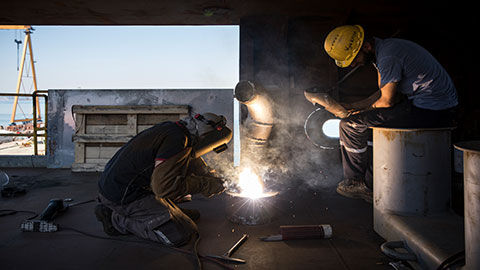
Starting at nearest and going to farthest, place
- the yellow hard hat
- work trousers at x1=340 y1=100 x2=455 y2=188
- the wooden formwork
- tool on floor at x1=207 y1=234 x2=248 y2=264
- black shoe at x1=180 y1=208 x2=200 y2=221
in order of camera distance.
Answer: tool on floor at x1=207 y1=234 x2=248 y2=264 → work trousers at x1=340 y1=100 x2=455 y2=188 → black shoe at x1=180 y1=208 x2=200 y2=221 → the yellow hard hat → the wooden formwork

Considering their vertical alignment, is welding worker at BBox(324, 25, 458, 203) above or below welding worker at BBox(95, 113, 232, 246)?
above

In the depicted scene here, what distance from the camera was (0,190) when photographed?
4930 millimetres

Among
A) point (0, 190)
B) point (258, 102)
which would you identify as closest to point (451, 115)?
point (258, 102)

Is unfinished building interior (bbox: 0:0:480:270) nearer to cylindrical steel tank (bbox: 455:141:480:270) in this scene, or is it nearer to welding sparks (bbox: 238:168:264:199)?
cylindrical steel tank (bbox: 455:141:480:270)

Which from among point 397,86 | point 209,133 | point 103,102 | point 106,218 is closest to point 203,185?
point 209,133

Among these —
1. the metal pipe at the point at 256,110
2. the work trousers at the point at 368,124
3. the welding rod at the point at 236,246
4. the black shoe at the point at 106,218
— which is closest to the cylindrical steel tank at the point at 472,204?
the work trousers at the point at 368,124

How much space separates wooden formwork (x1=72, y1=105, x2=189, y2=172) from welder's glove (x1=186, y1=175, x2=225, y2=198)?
344cm

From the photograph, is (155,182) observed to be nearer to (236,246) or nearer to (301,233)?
(236,246)

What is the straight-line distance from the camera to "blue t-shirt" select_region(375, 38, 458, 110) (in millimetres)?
3161

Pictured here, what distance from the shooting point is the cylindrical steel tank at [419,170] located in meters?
2.74

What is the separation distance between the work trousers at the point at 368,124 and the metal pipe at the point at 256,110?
3.66 ft

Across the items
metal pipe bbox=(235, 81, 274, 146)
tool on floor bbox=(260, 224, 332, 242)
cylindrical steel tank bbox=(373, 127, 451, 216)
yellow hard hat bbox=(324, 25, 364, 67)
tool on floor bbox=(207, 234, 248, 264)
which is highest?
yellow hard hat bbox=(324, 25, 364, 67)

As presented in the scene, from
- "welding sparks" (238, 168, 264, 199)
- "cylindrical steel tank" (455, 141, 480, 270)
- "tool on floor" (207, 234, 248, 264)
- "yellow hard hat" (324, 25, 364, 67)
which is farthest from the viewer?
"yellow hard hat" (324, 25, 364, 67)

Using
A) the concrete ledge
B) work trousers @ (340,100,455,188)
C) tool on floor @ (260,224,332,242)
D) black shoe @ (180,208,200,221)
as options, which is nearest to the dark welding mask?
black shoe @ (180,208,200,221)
